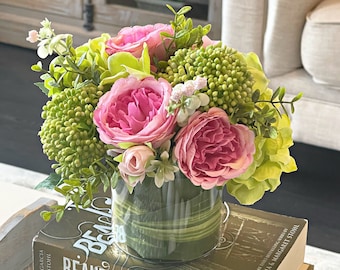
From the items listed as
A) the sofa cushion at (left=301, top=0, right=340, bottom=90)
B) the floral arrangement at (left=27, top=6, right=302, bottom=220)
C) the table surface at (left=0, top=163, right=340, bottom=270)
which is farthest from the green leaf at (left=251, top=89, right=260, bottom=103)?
the sofa cushion at (left=301, top=0, right=340, bottom=90)

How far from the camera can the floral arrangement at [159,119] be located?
0.86 meters

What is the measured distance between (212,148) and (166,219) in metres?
0.13

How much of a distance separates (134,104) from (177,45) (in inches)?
5.0

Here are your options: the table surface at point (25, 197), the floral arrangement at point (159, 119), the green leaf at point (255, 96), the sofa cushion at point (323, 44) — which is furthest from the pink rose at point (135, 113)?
the sofa cushion at point (323, 44)

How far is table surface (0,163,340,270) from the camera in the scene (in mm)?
1274

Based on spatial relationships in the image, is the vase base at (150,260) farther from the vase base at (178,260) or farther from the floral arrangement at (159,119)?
the floral arrangement at (159,119)

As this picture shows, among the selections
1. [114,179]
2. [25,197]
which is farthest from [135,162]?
[25,197]

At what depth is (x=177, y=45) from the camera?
961 mm

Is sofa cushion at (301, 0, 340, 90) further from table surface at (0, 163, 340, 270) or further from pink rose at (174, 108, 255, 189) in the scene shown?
pink rose at (174, 108, 255, 189)

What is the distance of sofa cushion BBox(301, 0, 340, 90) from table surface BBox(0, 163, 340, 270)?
48cm

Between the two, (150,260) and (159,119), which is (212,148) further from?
(150,260)

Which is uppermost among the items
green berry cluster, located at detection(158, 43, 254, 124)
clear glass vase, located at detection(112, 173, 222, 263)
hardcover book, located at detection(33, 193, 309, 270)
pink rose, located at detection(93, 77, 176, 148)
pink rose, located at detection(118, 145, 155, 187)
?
green berry cluster, located at detection(158, 43, 254, 124)

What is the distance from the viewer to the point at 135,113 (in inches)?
34.6

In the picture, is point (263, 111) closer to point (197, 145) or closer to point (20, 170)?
point (197, 145)
